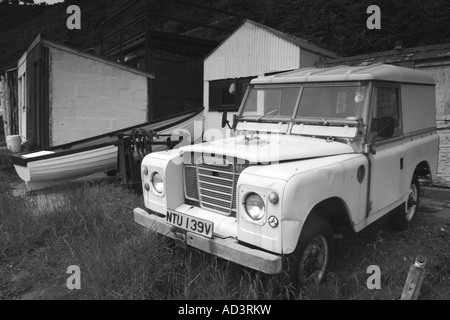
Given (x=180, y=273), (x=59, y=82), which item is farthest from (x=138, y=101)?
(x=180, y=273)

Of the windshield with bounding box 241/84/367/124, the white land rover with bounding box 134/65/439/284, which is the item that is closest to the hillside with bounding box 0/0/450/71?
the windshield with bounding box 241/84/367/124

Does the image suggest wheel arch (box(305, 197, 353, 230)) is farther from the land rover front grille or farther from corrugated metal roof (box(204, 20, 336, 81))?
corrugated metal roof (box(204, 20, 336, 81))

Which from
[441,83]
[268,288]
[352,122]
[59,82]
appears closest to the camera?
[268,288]

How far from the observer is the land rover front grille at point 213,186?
345 cm

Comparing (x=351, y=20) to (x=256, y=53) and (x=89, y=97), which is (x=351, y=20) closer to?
(x=256, y=53)

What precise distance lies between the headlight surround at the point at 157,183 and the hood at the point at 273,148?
38 cm

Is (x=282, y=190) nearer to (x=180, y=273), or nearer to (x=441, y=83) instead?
(x=180, y=273)

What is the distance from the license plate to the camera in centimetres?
331

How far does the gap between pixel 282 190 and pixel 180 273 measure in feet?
4.42

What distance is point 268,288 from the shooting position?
3.10 metres

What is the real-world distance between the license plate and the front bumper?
4cm

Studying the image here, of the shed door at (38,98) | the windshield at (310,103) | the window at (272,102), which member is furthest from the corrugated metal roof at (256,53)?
the windshield at (310,103)

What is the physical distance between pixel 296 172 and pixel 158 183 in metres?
1.53

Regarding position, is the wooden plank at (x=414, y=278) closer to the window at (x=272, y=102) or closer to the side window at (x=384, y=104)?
the side window at (x=384, y=104)
